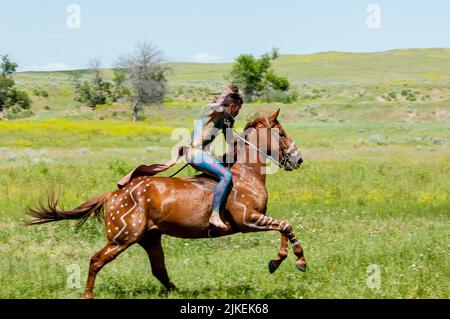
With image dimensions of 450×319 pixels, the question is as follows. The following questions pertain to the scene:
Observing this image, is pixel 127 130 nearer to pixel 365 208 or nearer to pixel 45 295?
pixel 365 208

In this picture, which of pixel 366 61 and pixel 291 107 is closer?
pixel 291 107

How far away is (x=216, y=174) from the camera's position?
31.1 feet

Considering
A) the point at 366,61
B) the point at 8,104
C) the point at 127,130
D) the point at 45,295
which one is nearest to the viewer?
the point at 45,295

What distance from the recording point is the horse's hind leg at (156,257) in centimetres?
988

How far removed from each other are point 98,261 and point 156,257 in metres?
1.02

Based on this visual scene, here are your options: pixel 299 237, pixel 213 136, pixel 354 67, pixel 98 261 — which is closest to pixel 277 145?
pixel 213 136

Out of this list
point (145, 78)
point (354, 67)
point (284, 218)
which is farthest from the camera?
point (354, 67)

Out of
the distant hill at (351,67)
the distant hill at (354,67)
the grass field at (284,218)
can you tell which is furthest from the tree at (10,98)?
the distant hill at (354,67)

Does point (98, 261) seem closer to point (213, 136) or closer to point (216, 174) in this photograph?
point (216, 174)

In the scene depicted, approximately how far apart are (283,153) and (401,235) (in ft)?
15.4

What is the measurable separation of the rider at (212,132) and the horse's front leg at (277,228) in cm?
48

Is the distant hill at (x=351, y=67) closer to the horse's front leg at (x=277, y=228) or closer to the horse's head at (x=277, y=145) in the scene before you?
the horse's head at (x=277, y=145)
